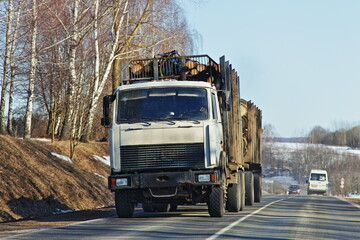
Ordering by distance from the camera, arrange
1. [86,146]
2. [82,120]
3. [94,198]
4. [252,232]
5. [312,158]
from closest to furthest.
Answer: [252,232] → [94,198] → [82,120] → [86,146] → [312,158]

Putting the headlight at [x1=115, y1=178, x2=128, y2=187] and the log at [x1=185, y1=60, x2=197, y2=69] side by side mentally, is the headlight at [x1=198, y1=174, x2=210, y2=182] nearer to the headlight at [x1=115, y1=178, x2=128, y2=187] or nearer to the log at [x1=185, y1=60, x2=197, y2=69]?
the headlight at [x1=115, y1=178, x2=128, y2=187]

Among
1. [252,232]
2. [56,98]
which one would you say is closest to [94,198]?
[56,98]

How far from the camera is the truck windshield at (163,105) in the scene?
614 inches

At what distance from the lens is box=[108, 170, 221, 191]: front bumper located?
1510 cm

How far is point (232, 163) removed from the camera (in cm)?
1762

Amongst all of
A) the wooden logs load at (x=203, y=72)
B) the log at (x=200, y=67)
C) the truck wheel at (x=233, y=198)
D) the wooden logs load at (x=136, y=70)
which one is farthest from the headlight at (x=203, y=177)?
the wooden logs load at (x=136, y=70)

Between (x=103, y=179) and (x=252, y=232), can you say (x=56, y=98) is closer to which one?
(x=103, y=179)

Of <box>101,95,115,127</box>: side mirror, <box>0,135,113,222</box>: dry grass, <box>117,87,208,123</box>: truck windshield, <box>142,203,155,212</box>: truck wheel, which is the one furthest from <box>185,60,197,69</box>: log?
<box>0,135,113,222</box>: dry grass

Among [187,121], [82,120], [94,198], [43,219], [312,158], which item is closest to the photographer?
[187,121]

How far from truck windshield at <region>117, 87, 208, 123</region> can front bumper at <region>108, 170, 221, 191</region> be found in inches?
50.8

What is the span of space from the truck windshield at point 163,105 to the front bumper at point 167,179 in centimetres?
129

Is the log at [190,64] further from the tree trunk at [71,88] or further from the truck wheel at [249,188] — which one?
the tree trunk at [71,88]

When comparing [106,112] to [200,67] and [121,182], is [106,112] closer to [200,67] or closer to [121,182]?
[121,182]

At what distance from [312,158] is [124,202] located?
6390 inches
